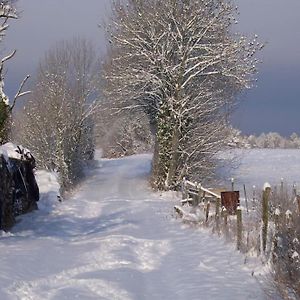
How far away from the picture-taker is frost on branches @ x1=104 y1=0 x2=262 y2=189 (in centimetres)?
2714

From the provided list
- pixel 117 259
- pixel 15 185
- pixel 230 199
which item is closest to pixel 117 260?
pixel 117 259

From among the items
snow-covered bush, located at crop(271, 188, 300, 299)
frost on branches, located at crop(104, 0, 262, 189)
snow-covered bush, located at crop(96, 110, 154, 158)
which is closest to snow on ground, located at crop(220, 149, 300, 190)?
frost on branches, located at crop(104, 0, 262, 189)

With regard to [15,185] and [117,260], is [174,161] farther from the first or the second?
[117,260]

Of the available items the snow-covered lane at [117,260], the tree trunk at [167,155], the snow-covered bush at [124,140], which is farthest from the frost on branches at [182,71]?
the snow-covered bush at [124,140]

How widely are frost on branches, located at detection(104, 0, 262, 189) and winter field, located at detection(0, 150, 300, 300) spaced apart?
855 cm

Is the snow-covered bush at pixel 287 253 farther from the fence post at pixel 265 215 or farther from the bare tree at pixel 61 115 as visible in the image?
the bare tree at pixel 61 115

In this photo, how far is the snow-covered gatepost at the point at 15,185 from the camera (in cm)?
1424

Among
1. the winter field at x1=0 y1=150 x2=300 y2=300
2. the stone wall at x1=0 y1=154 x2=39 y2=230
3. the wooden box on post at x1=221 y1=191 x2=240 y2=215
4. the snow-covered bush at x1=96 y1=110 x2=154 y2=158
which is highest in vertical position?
the snow-covered bush at x1=96 y1=110 x2=154 y2=158

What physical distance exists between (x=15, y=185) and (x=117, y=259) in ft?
22.1

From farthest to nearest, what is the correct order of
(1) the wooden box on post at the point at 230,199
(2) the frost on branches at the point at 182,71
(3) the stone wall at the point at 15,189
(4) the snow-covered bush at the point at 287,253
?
(2) the frost on branches at the point at 182,71
(1) the wooden box on post at the point at 230,199
(3) the stone wall at the point at 15,189
(4) the snow-covered bush at the point at 287,253

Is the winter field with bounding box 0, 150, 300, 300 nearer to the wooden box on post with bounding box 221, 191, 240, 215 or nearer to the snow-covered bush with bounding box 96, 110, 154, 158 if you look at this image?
the wooden box on post with bounding box 221, 191, 240, 215

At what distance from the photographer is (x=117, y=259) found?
1029cm

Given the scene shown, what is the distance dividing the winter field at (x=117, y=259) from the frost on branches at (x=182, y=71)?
855cm

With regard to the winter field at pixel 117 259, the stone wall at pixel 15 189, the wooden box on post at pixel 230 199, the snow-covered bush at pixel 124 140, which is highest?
the snow-covered bush at pixel 124 140
